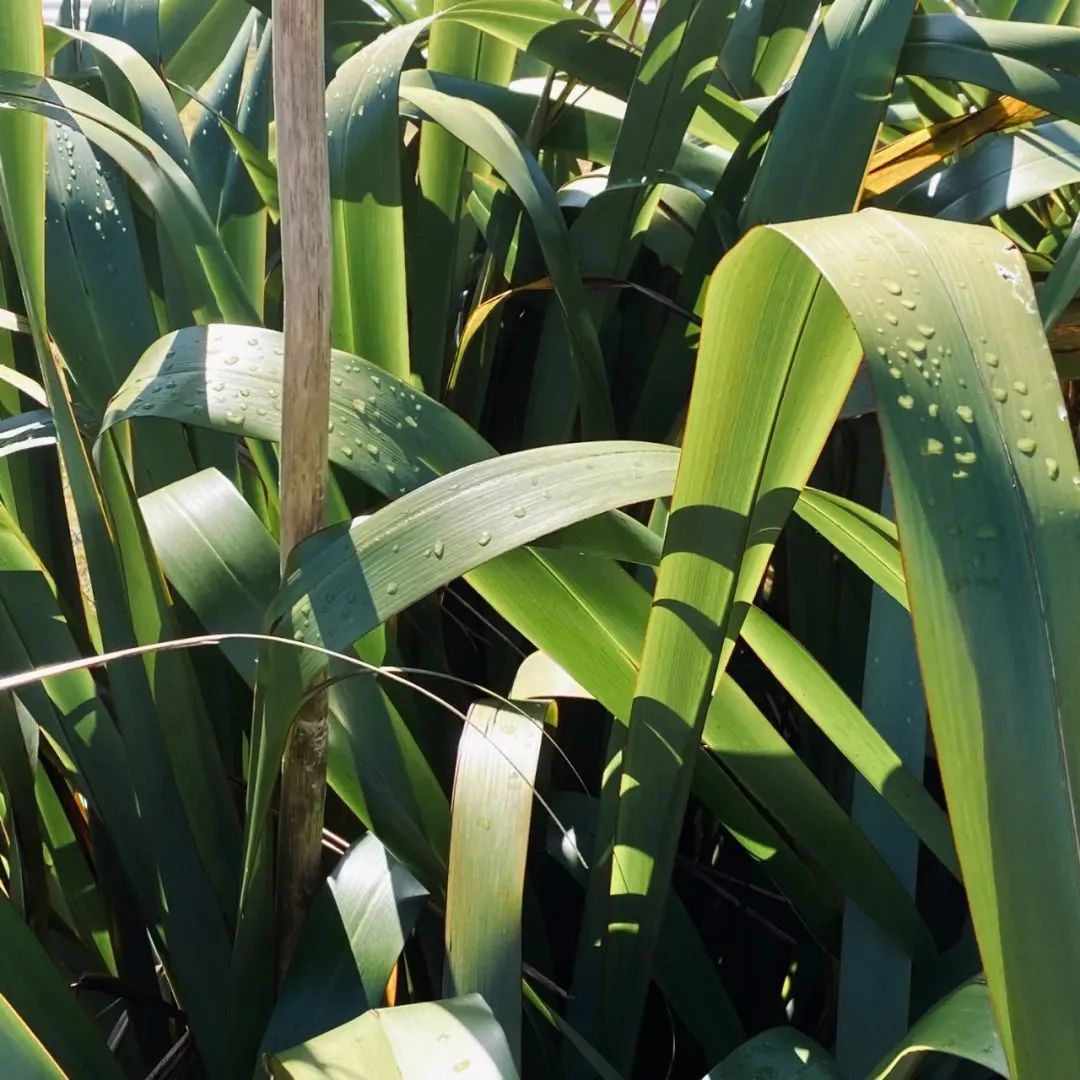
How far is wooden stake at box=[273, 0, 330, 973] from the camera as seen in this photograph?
0.29 m

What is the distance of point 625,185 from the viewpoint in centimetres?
54

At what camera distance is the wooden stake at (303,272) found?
0.95ft

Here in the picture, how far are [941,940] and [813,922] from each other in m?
0.12

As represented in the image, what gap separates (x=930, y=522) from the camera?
0.70ft

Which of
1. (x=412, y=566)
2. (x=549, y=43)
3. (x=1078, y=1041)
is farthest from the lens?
(x=549, y=43)

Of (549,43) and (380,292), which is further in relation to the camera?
(549,43)

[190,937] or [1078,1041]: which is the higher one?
[1078,1041]

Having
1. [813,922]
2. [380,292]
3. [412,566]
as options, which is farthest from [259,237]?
[813,922]

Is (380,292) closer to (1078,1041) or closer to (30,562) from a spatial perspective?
(30,562)

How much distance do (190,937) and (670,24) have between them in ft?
1.63

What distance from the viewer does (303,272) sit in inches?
12.5

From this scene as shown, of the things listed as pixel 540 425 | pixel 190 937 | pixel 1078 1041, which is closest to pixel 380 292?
pixel 540 425

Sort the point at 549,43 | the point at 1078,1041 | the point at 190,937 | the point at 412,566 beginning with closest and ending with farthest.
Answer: the point at 1078,1041, the point at 412,566, the point at 190,937, the point at 549,43

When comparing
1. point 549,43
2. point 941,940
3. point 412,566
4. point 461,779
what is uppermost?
point 549,43
